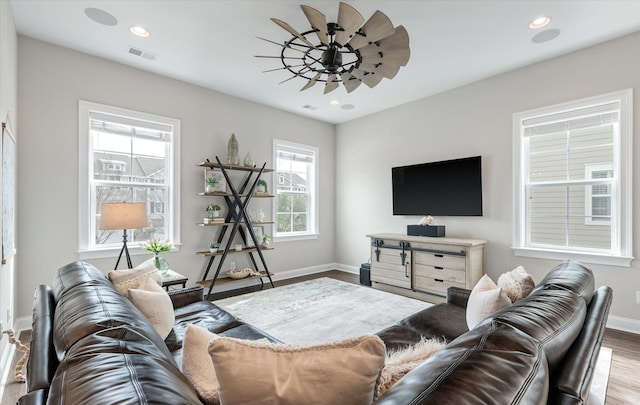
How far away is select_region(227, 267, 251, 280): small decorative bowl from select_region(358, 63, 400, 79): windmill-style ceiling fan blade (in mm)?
3156

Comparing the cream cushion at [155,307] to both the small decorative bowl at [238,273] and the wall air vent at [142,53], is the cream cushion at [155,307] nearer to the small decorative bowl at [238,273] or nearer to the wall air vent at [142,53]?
the small decorative bowl at [238,273]

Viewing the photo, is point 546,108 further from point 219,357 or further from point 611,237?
point 219,357

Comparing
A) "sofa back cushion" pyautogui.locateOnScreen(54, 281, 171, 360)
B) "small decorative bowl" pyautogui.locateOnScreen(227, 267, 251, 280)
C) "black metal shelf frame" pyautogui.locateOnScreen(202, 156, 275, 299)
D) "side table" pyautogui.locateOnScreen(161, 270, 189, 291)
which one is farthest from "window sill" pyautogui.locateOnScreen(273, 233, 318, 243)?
"sofa back cushion" pyautogui.locateOnScreen(54, 281, 171, 360)

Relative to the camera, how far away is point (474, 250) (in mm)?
3820

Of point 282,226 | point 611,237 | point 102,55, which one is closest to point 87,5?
point 102,55

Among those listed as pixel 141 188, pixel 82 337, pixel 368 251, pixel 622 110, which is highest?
pixel 622 110

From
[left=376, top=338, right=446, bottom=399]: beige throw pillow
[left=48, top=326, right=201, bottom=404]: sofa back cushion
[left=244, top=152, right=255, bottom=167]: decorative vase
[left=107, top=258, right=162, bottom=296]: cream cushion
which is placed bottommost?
[left=376, top=338, right=446, bottom=399]: beige throw pillow

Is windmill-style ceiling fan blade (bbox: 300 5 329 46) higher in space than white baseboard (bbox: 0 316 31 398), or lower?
higher

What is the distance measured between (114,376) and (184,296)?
→ 1961 millimetres

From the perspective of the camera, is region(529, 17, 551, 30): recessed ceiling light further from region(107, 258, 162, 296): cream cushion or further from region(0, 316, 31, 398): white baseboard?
region(0, 316, 31, 398): white baseboard

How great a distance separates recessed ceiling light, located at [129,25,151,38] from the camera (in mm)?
2900

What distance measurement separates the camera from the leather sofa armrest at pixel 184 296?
2471mm

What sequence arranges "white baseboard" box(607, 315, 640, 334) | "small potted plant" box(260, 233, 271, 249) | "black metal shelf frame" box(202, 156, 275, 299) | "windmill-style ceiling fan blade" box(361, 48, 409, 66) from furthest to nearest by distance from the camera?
"small potted plant" box(260, 233, 271, 249) → "black metal shelf frame" box(202, 156, 275, 299) → "white baseboard" box(607, 315, 640, 334) → "windmill-style ceiling fan blade" box(361, 48, 409, 66)

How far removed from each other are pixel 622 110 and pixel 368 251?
12.2 feet
